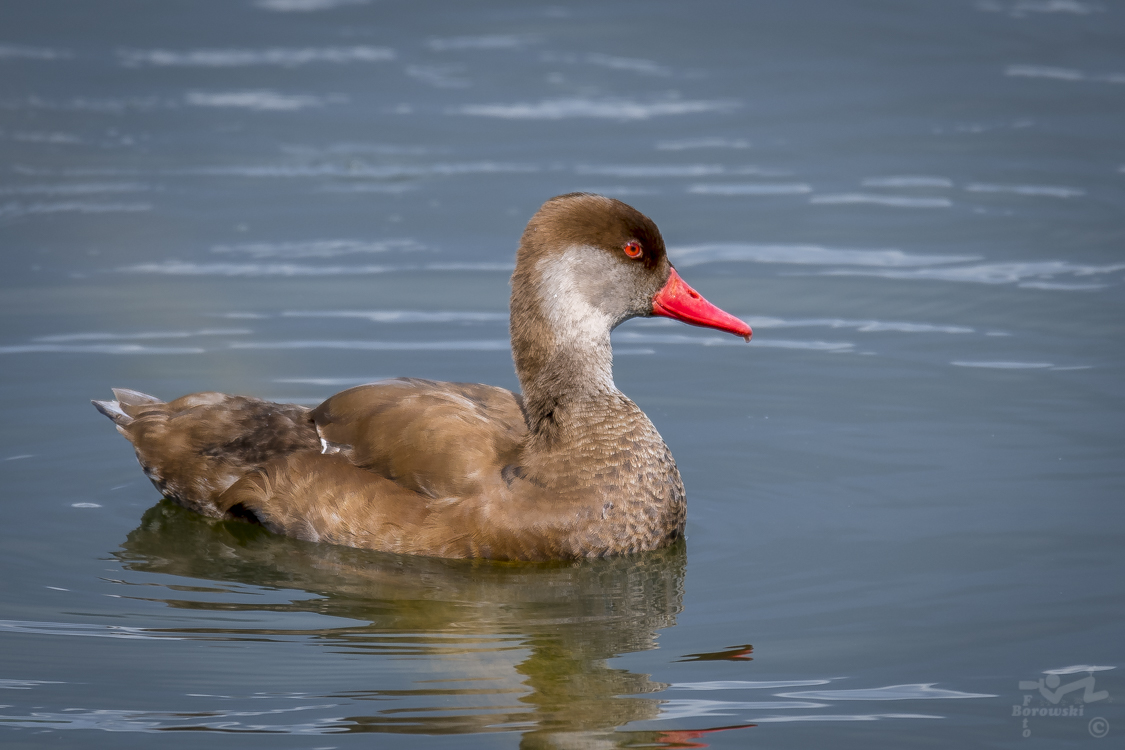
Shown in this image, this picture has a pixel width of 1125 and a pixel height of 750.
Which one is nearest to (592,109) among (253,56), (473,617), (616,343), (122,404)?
(253,56)

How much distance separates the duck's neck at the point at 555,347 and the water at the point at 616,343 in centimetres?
77

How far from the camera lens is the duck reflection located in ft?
16.3

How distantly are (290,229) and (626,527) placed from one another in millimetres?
5502

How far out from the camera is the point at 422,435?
6.48m

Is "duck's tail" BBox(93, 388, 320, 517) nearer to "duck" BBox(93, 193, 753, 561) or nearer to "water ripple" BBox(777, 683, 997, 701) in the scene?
"duck" BBox(93, 193, 753, 561)

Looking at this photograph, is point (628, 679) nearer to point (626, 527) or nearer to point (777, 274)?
point (626, 527)

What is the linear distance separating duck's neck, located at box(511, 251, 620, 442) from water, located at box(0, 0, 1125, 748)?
2.53 feet

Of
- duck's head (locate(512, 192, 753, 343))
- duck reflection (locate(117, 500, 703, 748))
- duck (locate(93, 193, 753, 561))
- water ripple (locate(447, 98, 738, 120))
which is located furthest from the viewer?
water ripple (locate(447, 98, 738, 120))

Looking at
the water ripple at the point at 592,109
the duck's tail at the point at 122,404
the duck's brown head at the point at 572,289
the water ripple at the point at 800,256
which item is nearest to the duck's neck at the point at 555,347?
the duck's brown head at the point at 572,289

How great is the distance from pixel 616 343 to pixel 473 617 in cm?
365

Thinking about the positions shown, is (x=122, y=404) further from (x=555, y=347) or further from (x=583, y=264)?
(x=583, y=264)

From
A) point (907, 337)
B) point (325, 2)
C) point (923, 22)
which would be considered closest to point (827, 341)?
point (907, 337)

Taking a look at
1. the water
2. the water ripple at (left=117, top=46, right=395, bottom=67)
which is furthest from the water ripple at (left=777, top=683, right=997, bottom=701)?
the water ripple at (left=117, top=46, right=395, bottom=67)

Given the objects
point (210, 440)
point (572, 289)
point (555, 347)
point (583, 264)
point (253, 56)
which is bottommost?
point (210, 440)
